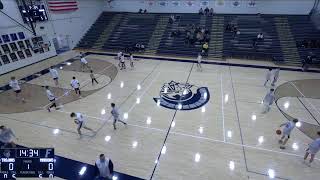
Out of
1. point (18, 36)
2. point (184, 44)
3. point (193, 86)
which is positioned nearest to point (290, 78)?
point (193, 86)

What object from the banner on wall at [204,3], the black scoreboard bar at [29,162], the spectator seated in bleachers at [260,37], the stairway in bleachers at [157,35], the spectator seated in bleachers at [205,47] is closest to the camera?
the black scoreboard bar at [29,162]

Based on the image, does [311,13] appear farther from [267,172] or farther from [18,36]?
[18,36]

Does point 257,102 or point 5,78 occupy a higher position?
point 5,78

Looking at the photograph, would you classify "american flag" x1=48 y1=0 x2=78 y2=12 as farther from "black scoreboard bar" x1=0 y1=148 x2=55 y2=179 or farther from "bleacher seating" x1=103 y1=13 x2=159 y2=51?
"black scoreboard bar" x1=0 y1=148 x2=55 y2=179

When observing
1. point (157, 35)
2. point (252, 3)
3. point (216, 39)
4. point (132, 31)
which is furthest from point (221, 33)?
point (132, 31)

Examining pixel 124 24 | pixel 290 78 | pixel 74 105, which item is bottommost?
pixel 290 78

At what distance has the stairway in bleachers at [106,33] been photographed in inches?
1022

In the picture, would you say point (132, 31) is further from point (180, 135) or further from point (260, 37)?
point (180, 135)

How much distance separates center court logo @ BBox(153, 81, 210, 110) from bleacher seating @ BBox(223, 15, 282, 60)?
30.3 ft

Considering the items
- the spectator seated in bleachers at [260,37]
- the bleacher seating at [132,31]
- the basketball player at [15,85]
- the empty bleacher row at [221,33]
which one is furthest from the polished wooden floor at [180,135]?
the bleacher seating at [132,31]

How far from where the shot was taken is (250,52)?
2197 cm

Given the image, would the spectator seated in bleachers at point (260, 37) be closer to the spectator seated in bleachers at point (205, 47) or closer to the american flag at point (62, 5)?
the spectator seated in bleachers at point (205, 47)

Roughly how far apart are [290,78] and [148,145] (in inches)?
559

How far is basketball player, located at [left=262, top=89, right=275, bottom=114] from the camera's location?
11367 mm
